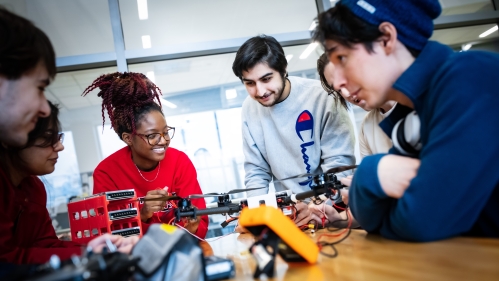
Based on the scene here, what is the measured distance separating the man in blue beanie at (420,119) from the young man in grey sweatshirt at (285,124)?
93 cm

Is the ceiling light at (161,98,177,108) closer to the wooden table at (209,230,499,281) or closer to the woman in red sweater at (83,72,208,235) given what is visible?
the woman in red sweater at (83,72,208,235)

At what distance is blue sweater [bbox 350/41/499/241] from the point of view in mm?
736

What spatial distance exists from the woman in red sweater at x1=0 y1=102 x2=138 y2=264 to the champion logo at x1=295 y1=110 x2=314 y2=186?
1284 mm

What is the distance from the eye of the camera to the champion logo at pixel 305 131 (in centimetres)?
206

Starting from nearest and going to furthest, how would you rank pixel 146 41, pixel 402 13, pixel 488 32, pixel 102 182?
1. pixel 402 13
2. pixel 102 182
3. pixel 146 41
4. pixel 488 32

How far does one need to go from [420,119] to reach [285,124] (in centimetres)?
124

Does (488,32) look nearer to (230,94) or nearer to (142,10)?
(230,94)

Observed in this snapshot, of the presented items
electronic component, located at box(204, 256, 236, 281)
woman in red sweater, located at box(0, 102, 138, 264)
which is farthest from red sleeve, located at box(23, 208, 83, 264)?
electronic component, located at box(204, 256, 236, 281)

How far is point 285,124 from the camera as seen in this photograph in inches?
83.4

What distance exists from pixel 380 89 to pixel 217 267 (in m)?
0.65

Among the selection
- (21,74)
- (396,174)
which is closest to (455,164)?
(396,174)

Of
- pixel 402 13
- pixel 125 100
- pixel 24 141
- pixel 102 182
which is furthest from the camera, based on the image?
pixel 125 100

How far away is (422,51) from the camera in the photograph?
0.93 meters

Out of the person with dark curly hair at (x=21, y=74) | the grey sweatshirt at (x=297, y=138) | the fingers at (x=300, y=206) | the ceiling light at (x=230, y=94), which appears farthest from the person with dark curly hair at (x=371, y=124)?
the ceiling light at (x=230, y=94)
